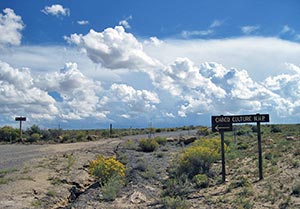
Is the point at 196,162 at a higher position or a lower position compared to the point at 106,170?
higher

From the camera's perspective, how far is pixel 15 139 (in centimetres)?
5356

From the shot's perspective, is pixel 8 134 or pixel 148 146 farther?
pixel 8 134

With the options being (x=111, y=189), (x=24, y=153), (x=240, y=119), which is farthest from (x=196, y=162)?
(x=24, y=153)

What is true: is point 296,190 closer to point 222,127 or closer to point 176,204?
point 176,204

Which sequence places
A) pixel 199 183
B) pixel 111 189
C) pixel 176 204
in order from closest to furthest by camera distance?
pixel 176 204 < pixel 111 189 < pixel 199 183

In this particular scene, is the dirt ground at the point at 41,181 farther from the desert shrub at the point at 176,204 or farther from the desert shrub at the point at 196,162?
the desert shrub at the point at 196,162

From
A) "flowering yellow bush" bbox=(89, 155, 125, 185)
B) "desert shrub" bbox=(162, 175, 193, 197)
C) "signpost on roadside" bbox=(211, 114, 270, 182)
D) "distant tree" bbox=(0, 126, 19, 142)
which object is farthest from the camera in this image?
"distant tree" bbox=(0, 126, 19, 142)

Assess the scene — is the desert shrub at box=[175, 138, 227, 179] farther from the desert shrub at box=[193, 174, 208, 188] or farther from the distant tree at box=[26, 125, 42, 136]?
the distant tree at box=[26, 125, 42, 136]

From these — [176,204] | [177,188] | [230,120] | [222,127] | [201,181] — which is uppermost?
[230,120]

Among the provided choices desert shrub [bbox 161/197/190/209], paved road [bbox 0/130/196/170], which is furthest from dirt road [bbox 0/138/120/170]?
desert shrub [bbox 161/197/190/209]

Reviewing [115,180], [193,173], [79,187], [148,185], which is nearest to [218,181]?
[193,173]

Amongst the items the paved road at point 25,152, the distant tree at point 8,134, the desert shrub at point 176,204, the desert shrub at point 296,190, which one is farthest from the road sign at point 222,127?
the distant tree at point 8,134

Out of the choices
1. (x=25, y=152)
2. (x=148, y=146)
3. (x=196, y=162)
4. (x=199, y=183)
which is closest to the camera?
(x=199, y=183)

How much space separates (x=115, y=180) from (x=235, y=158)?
409 inches
